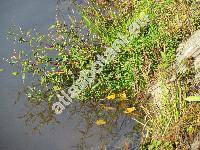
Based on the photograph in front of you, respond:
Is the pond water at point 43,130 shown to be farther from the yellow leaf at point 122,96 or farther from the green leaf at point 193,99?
the green leaf at point 193,99

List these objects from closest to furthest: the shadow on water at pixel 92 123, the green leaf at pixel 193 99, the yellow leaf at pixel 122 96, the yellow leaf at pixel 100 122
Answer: the green leaf at pixel 193 99
the shadow on water at pixel 92 123
the yellow leaf at pixel 100 122
the yellow leaf at pixel 122 96

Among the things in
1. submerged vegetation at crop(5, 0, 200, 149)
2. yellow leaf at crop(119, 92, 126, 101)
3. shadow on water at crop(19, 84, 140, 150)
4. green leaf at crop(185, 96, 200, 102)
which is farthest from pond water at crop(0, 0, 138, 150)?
green leaf at crop(185, 96, 200, 102)

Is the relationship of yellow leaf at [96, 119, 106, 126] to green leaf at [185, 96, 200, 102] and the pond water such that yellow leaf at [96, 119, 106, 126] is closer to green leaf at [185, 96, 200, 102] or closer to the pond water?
the pond water

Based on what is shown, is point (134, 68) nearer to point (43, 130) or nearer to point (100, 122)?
point (100, 122)

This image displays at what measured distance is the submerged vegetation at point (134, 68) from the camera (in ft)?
11.5

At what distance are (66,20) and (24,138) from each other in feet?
8.76

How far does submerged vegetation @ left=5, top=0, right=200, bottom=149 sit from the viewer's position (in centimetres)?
352

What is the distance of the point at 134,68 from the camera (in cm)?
437

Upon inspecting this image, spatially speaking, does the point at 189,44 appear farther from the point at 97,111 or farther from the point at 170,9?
the point at 97,111

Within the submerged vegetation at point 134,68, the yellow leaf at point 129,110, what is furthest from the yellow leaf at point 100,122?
the yellow leaf at point 129,110

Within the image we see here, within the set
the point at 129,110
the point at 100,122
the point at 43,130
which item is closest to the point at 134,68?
the point at 129,110

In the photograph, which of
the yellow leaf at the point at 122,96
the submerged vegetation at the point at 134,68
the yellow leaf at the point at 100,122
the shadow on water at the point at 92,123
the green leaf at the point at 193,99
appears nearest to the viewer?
the green leaf at the point at 193,99

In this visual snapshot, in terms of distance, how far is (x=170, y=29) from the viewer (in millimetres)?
4762

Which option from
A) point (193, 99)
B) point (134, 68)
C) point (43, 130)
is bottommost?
point (193, 99)
